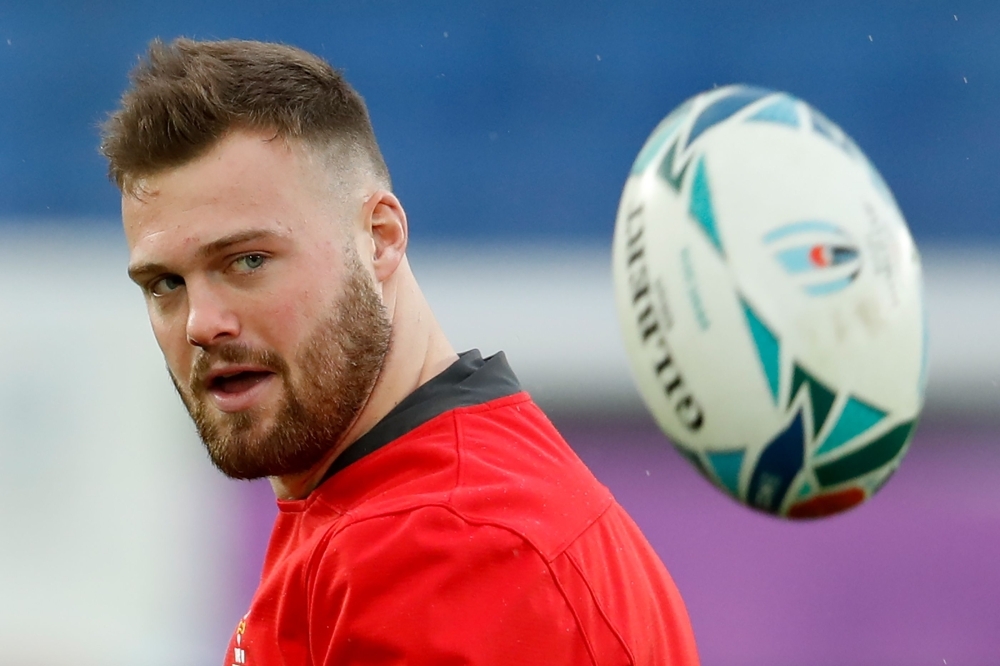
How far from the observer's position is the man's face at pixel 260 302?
1.76 m

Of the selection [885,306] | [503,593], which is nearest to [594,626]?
[503,593]

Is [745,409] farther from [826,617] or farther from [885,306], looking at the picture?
[826,617]

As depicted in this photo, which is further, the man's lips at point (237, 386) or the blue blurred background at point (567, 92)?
the blue blurred background at point (567, 92)

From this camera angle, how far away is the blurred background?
4812mm

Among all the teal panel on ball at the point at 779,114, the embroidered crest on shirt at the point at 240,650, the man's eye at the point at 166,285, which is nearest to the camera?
the teal panel on ball at the point at 779,114

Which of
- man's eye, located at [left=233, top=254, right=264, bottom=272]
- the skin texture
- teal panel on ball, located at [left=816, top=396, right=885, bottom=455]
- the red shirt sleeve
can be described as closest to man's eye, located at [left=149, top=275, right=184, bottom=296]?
the skin texture

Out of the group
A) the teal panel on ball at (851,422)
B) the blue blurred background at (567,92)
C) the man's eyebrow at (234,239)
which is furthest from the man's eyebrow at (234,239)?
the blue blurred background at (567,92)


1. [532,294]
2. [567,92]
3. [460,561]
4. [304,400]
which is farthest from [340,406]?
[567,92]

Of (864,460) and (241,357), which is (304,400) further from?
(864,460)

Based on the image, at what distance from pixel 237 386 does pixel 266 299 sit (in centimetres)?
15

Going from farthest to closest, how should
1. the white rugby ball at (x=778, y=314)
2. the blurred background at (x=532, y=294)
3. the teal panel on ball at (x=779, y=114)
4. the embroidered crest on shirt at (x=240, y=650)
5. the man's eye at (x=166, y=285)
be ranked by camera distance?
the blurred background at (x=532, y=294), the man's eye at (x=166, y=285), the embroidered crest on shirt at (x=240, y=650), the teal panel on ball at (x=779, y=114), the white rugby ball at (x=778, y=314)

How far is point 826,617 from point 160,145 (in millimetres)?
3687

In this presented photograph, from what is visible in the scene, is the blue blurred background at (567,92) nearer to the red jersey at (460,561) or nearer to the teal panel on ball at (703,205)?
the red jersey at (460,561)

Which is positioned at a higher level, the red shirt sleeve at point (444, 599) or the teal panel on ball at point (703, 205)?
the teal panel on ball at point (703, 205)
